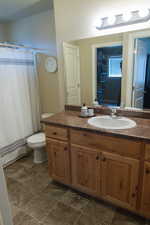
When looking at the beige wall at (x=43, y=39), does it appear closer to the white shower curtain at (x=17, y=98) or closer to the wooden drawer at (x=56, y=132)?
the white shower curtain at (x=17, y=98)

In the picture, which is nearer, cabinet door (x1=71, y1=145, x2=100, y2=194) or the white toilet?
cabinet door (x1=71, y1=145, x2=100, y2=194)

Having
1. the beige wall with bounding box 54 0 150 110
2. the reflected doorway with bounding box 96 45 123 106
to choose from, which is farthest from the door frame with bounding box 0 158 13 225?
the beige wall with bounding box 54 0 150 110

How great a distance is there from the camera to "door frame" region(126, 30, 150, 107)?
5.72ft

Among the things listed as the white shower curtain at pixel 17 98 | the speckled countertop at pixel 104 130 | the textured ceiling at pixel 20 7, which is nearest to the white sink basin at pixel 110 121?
the speckled countertop at pixel 104 130

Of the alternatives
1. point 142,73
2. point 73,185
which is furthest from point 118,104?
point 73,185

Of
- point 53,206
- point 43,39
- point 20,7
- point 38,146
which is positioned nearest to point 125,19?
point 43,39

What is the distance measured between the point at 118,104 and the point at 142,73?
46cm

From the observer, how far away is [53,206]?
1.79 metres

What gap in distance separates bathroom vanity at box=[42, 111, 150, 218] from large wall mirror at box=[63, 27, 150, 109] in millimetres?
341

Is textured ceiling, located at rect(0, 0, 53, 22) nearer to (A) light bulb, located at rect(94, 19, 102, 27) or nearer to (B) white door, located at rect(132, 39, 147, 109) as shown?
(A) light bulb, located at rect(94, 19, 102, 27)

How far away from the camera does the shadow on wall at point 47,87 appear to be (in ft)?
9.79

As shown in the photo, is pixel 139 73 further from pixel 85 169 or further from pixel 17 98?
pixel 17 98

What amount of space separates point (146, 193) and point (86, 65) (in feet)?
5.38

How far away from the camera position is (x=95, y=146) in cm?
162
